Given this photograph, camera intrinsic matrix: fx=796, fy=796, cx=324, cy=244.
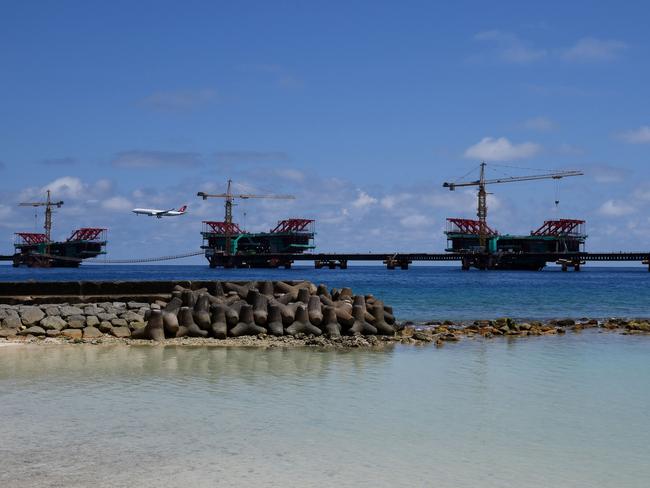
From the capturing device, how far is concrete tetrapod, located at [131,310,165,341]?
1820 centimetres

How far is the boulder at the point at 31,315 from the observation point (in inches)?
754

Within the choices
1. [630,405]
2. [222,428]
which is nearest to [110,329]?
[222,428]

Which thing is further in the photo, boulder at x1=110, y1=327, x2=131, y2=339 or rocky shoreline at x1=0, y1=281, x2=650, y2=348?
boulder at x1=110, y1=327, x2=131, y2=339

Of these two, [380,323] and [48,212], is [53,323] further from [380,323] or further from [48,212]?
[48,212]

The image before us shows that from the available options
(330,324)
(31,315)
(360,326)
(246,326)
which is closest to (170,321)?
(246,326)

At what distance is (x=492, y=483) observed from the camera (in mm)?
7039

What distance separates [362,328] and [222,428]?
412 inches

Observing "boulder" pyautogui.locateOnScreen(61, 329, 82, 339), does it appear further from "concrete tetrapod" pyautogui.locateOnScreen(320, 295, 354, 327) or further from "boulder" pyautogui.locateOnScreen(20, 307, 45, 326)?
"concrete tetrapod" pyautogui.locateOnScreen(320, 295, 354, 327)

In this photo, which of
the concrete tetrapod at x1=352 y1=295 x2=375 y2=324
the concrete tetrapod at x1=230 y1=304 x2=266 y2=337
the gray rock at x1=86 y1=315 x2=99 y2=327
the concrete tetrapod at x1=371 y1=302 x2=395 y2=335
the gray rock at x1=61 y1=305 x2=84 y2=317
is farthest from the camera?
the concrete tetrapod at x1=352 y1=295 x2=375 y2=324

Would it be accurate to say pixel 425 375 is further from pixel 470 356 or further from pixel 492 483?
pixel 492 483

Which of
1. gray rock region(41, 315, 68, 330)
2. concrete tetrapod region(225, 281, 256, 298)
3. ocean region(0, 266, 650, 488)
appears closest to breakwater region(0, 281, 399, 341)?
gray rock region(41, 315, 68, 330)

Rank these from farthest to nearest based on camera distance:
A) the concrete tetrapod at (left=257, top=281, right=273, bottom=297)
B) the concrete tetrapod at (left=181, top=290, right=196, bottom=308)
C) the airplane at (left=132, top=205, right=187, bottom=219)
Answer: the airplane at (left=132, top=205, right=187, bottom=219), the concrete tetrapod at (left=257, top=281, right=273, bottom=297), the concrete tetrapod at (left=181, top=290, right=196, bottom=308)

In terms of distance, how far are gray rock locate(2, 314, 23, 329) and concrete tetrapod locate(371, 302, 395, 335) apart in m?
8.58

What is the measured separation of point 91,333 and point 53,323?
103cm
